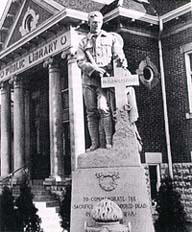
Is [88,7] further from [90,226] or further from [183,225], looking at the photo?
[90,226]

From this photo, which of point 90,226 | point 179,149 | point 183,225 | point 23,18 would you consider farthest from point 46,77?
point 90,226

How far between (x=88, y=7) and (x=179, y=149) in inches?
244

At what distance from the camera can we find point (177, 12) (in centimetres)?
1273

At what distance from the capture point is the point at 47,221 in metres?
11.2

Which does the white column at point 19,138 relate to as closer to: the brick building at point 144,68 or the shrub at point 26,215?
the brick building at point 144,68

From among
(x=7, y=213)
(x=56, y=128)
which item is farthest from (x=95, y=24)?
(x=56, y=128)

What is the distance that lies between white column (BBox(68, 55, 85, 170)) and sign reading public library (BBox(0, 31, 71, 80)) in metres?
0.84

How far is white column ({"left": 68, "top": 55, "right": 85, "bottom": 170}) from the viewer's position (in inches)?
482

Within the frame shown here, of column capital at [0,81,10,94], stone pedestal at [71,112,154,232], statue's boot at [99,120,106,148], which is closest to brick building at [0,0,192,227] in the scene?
column capital at [0,81,10,94]

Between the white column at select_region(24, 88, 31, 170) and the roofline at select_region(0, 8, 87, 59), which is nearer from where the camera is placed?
the roofline at select_region(0, 8, 87, 59)

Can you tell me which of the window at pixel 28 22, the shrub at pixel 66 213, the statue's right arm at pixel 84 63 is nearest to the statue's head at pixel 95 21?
the statue's right arm at pixel 84 63

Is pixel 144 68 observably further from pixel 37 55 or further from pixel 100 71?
pixel 100 71

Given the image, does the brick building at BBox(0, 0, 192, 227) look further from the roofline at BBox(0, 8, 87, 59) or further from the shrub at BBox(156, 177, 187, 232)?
the shrub at BBox(156, 177, 187, 232)

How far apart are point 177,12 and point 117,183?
9027mm
